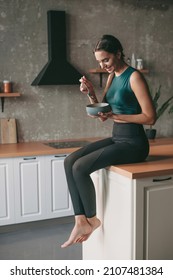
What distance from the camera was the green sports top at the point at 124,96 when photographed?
2.38 metres

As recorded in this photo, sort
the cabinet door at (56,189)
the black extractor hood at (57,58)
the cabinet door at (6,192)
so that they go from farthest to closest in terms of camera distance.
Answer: the black extractor hood at (57,58), the cabinet door at (56,189), the cabinet door at (6,192)

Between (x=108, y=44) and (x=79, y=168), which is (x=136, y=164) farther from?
(x=108, y=44)

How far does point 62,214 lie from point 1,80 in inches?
59.4

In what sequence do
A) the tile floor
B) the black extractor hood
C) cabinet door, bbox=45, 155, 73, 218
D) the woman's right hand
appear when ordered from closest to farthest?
the woman's right hand → the tile floor → cabinet door, bbox=45, 155, 73, 218 → the black extractor hood

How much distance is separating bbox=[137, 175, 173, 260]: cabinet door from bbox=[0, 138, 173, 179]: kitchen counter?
0.19 feet

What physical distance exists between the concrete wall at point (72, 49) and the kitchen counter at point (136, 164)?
1.33ft

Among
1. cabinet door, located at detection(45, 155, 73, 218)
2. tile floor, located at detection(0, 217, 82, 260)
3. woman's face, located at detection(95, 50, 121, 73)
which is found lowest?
tile floor, located at detection(0, 217, 82, 260)

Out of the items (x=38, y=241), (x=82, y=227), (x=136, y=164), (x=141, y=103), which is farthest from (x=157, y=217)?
(x=38, y=241)

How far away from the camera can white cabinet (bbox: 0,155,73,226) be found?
3635mm

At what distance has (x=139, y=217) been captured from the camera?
2256 millimetres

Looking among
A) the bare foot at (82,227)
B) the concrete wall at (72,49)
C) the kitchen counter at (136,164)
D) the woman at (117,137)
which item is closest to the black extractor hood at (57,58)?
the concrete wall at (72,49)

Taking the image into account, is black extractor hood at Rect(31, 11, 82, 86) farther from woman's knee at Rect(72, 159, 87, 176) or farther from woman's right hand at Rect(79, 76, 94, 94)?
woman's knee at Rect(72, 159, 87, 176)

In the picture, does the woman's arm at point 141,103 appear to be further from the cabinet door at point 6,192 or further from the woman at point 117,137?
the cabinet door at point 6,192

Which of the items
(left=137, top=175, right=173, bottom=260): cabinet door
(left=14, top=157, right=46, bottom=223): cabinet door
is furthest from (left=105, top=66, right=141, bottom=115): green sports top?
(left=14, top=157, right=46, bottom=223): cabinet door
